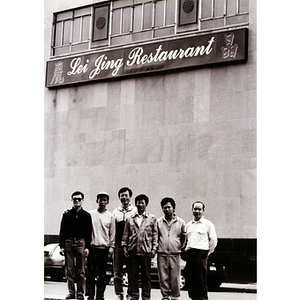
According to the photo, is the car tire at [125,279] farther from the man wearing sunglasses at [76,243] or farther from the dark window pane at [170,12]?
the dark window pane at [170,12]

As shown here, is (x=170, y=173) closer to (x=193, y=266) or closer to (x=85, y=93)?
(x=193, y=266)

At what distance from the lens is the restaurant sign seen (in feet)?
34.2

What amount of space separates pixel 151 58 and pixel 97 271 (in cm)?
→ 377

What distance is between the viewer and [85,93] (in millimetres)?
11578

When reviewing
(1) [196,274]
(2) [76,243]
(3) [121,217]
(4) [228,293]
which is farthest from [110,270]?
(4) [228,293]

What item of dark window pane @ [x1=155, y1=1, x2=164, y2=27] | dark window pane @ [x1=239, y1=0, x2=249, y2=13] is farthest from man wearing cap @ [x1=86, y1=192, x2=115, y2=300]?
dark window pane @ [x1=239, y1=0, x2=249, y2=13]

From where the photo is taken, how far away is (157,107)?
1088 centimetres

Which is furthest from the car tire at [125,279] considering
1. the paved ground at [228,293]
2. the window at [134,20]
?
the window at [134,20]

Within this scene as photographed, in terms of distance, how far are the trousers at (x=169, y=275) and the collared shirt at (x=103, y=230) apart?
0.98 m

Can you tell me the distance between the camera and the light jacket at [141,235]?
33.8 ft

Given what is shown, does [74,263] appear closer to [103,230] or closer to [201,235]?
[103,230]
